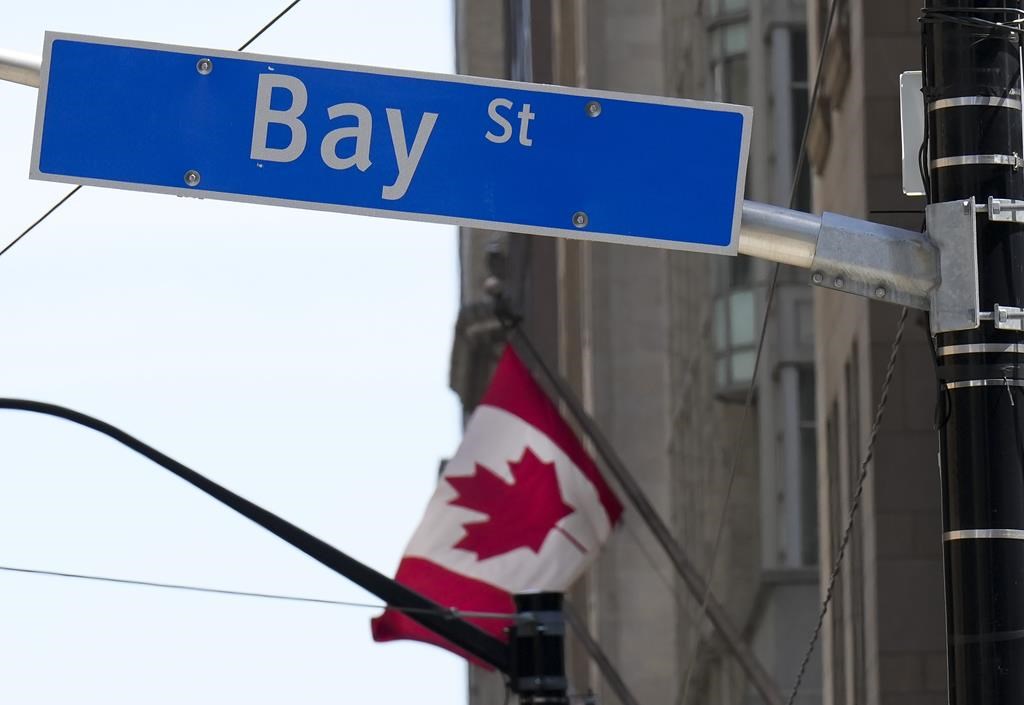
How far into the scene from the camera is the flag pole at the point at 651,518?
16203mm

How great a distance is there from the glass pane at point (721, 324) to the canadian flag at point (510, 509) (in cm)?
614

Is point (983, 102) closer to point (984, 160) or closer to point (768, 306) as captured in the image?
point (984, 160)

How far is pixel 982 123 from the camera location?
588 centimetres

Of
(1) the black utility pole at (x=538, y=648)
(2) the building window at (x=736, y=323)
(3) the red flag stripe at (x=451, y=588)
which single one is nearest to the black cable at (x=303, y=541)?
(1) the black utility pole at (x=538, y=648)

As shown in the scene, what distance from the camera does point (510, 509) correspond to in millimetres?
19281

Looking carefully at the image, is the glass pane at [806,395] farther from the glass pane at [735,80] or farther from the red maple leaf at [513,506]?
the red maple leaf at [513,506]

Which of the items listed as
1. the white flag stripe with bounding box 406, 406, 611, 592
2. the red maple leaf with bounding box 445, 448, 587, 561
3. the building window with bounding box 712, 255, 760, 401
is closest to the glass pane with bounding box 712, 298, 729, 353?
the building window with bounding box 712, 255, 760, 401

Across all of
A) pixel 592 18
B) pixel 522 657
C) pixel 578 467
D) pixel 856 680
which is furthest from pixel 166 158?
pixel 592 18

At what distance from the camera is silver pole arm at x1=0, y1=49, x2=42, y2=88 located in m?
5.89

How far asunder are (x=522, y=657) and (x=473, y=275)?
48270 mm

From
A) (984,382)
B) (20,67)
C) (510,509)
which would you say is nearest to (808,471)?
(510,509)

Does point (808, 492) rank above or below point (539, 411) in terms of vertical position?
below

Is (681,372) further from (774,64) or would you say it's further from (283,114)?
(283,114)

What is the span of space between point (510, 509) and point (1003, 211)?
13677mm
